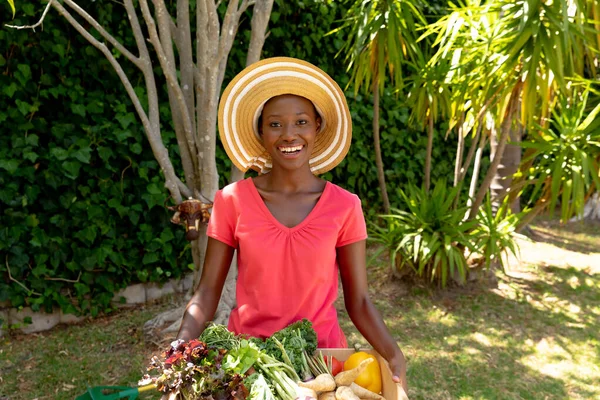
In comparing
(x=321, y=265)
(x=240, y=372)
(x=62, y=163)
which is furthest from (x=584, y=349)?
(x=62, y=163)

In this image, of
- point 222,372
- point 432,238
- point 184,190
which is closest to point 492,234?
point 432,238

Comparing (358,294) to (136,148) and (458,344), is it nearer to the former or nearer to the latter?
(458,344)

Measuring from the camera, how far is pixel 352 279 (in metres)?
1.76

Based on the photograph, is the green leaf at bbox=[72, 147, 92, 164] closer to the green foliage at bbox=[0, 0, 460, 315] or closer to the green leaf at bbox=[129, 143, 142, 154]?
the green foliage at bbox=[0, 0, 460, 315]

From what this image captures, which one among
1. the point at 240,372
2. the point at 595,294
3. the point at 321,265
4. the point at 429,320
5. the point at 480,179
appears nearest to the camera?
the point at 240,372

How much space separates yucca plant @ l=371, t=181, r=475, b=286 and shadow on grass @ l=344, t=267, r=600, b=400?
28 cm

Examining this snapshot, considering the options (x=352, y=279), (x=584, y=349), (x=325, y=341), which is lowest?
(x=584, y=349)

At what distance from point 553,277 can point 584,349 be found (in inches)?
56.9

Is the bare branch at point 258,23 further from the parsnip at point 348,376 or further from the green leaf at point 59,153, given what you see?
the parsnip at point 348,376

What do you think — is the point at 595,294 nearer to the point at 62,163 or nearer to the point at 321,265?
the point at 321,265

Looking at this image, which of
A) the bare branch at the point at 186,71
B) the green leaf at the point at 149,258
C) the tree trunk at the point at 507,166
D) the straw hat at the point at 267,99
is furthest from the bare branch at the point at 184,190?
the tree trunk at the point at 507,166

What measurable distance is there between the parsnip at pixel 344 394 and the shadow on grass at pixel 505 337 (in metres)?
2.25

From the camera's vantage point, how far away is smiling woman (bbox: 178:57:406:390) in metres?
1.67

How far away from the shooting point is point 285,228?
5.51 ft
